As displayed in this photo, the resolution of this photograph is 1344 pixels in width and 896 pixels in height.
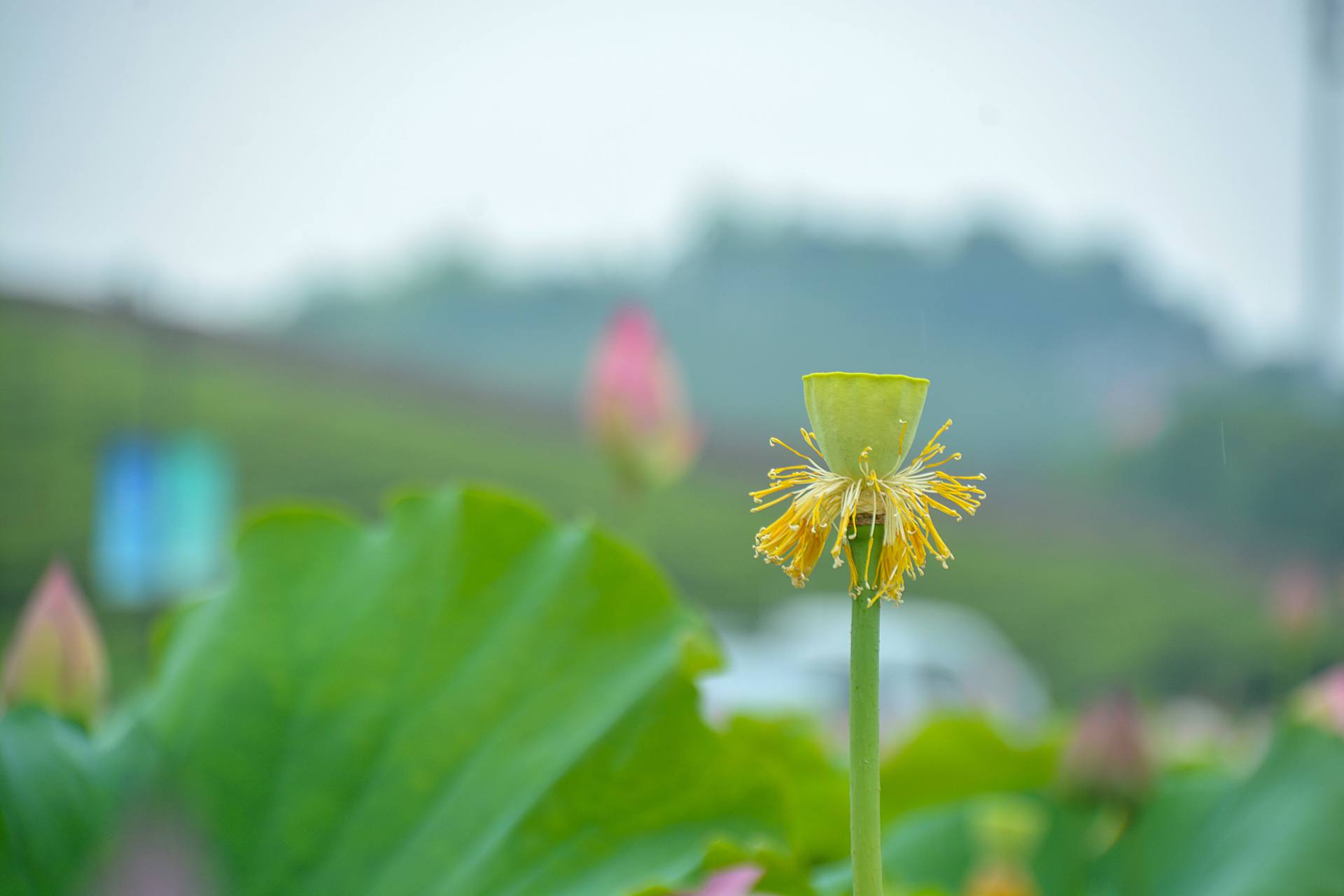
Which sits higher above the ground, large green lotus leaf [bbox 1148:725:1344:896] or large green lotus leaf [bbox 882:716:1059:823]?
large green lotus leaf [bbox 882:716:1059:823]

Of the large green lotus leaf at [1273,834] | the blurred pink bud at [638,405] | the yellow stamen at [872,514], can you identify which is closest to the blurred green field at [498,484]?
the blurred pink bud at [638,405]

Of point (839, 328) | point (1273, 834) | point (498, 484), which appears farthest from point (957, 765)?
point (498, 484)

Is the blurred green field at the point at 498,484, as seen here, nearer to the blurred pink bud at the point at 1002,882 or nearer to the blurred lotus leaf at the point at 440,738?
the blurred pink bud at the point at 1002,882

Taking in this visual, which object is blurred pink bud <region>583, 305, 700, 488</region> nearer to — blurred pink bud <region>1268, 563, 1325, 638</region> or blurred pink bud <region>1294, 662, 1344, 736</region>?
blurred pink bud <region>1294, 662, 1344, 736</region>

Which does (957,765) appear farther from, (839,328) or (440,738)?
(839,328)

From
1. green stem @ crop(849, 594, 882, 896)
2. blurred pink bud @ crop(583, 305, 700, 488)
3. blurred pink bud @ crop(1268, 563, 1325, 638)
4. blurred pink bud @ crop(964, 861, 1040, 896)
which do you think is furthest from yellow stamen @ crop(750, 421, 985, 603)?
blurred pink bud @ crop(1268, 563, 1325, 638)

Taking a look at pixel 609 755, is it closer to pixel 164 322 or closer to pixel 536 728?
pixel 536 728
